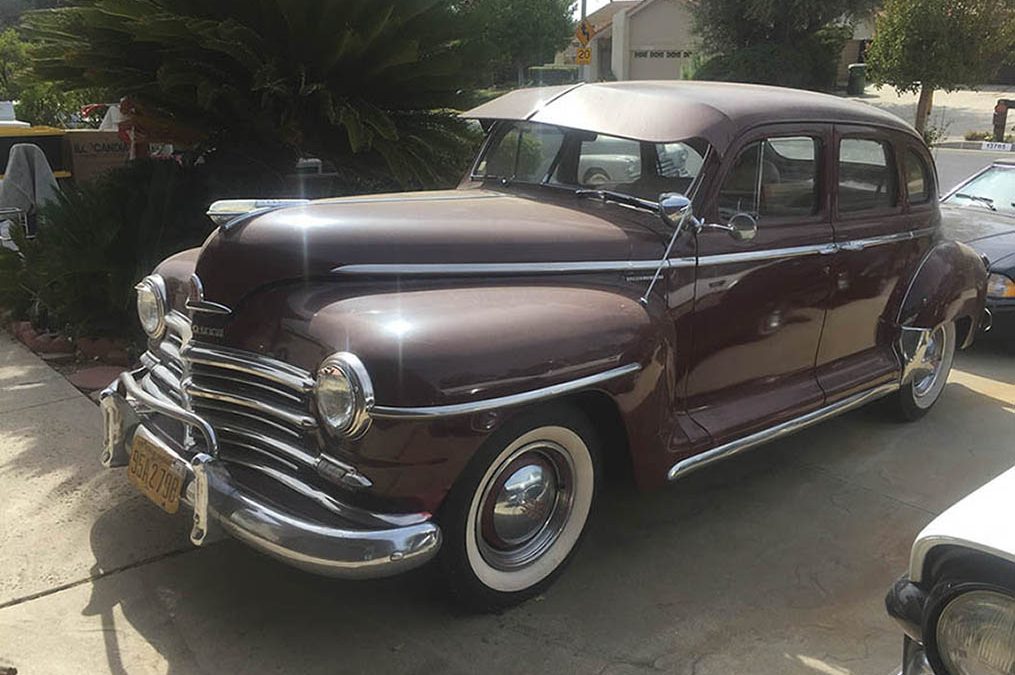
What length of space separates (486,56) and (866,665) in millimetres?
4742

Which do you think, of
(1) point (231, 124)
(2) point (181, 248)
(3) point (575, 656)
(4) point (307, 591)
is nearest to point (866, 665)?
(3) point (575, 656)

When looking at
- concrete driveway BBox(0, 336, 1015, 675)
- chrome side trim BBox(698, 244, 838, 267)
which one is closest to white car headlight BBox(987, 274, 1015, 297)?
concrete driveway BBox(0, 336, 1015, 675)

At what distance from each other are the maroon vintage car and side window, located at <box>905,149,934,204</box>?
0.32m

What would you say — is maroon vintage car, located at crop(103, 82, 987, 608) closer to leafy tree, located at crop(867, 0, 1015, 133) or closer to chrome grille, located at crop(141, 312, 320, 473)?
chrome grille, located at crop(141, 312, 320, 473)

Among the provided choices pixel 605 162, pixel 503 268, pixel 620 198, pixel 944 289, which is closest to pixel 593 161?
pixel 605 162

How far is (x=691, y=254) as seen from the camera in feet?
12.0

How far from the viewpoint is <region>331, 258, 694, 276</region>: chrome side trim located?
3.15m

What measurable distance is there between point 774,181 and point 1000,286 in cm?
346

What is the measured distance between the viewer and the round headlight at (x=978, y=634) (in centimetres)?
196

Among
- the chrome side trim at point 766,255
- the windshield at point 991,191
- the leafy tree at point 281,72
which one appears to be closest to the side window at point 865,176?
the chrome side trim at point 766,255

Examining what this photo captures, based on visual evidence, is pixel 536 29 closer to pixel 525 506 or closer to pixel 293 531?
pixel 525 506

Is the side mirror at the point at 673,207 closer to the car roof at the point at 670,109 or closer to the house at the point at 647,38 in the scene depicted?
the car roof at the point at 670,109

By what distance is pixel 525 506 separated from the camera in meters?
3.15

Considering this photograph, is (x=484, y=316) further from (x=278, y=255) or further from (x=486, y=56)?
(x=486, y=56)
